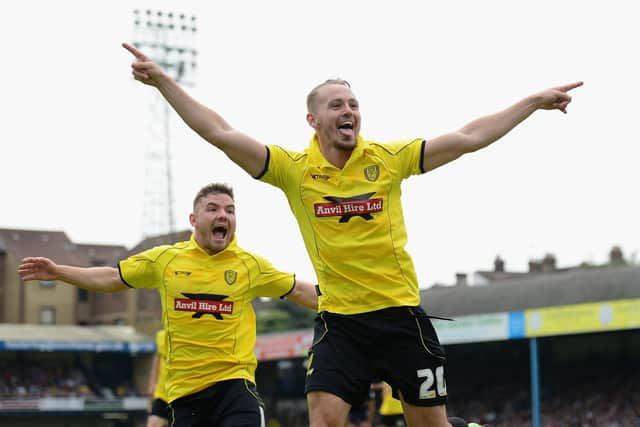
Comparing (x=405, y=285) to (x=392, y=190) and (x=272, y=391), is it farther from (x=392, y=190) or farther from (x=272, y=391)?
(x=272, y=391)

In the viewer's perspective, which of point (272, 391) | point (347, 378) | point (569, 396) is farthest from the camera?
point (272, 391)

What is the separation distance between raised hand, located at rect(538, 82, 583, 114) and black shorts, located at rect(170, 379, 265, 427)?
313 centimetres

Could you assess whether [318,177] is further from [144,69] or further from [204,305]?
[204,305]

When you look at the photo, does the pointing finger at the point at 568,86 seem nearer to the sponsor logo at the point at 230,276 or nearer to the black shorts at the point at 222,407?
the sponsor logo at the point at 230,276

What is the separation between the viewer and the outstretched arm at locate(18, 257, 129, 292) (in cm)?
788

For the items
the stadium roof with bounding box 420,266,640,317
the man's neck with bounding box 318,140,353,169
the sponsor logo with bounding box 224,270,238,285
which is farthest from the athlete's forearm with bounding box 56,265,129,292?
the stadium roof with bounding box 420,266,640,317

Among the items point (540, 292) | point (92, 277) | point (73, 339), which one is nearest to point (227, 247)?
point (92, 277)

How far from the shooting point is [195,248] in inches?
320

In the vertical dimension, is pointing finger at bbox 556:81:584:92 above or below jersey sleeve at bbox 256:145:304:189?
above

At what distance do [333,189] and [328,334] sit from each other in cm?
86

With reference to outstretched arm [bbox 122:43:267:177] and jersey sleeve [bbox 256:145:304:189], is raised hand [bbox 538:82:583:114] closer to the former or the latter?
jersey sleeve [bbox 256:145:304:189]

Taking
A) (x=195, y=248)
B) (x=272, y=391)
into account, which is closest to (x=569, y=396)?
(x=272, y=391)

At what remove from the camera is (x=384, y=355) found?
6.04m

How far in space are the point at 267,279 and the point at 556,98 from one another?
297 cm
